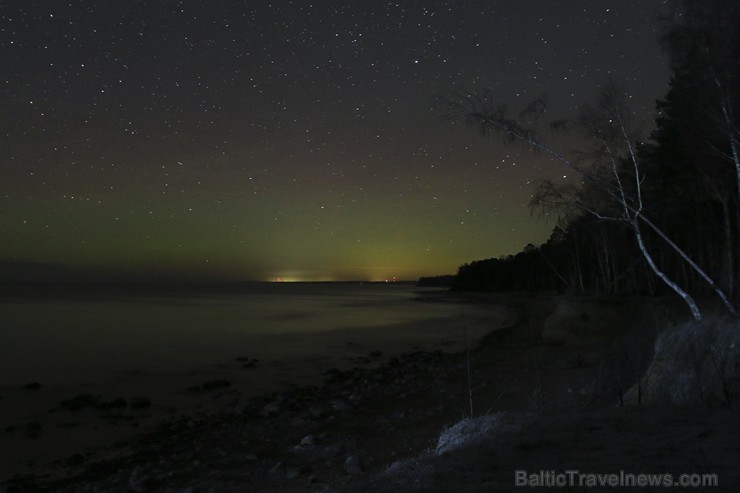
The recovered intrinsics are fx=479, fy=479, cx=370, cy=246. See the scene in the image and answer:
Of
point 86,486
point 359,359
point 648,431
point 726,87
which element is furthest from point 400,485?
point 359,359

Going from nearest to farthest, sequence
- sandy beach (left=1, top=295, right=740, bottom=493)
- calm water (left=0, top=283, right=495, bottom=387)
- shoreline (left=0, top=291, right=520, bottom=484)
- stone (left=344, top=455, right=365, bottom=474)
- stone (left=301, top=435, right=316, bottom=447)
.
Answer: sandy beach (left=1, top=295, right=740, bottom=493) → stone (left=344, top=455, right=365, bottom=474) → stone (left=301, top=435, right=316, bottom=447) → shoreline (left=0, top=291, right=520, bottom=484) → calm water (left=0, top=283, right=495, bottom=387)

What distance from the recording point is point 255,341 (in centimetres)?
3725

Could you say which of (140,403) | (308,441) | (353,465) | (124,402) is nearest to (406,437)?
(308,441)

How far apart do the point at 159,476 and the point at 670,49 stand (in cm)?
1763

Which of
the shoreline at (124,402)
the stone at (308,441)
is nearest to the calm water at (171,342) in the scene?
the shoreline at (124,402)

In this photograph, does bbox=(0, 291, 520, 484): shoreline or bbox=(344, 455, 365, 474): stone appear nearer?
bbox=(344, 455, 365, 474): stone

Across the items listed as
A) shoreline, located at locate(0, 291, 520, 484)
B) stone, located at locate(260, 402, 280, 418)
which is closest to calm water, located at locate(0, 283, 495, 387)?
shoreline, located at locate(0, 291, 520, 484)

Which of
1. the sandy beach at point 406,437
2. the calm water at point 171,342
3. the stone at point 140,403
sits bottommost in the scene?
the calm water at point 171,342

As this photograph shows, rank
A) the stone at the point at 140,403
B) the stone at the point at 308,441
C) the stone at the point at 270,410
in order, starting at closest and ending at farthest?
the stone at the point at 308,441 → the stone at the point at 270,410 → the stone at the point at 140,403

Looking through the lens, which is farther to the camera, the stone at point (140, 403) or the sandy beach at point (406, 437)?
the stone at point (140, 403)

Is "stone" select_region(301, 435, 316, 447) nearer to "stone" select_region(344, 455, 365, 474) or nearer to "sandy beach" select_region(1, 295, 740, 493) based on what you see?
"sandy beach" select_region(1, 295, 740, 493)

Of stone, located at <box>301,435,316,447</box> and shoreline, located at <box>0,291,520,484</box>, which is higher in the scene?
stone, located at <box>301,435,316,447</box>

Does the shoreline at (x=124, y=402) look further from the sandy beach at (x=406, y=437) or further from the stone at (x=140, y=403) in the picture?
the sandy beach at (x=406, y=437)

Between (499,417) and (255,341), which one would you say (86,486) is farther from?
(255,341)
